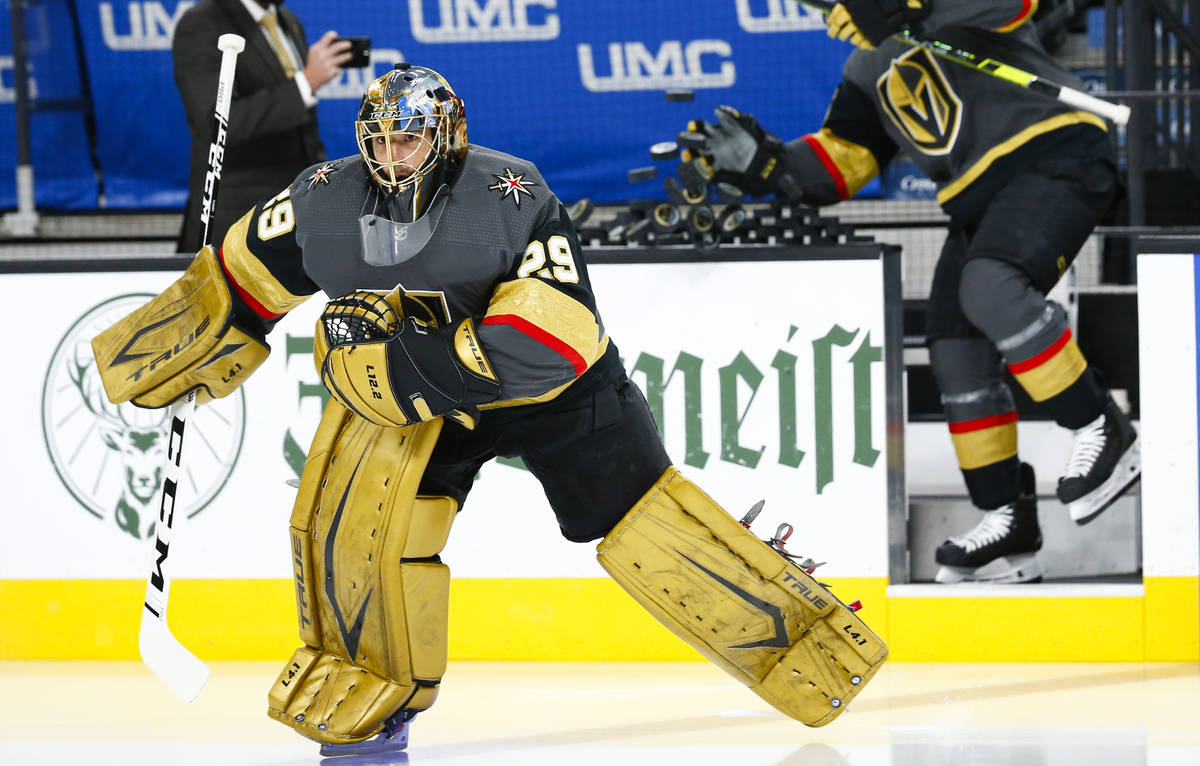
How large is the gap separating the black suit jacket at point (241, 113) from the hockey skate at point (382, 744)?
6.43ft

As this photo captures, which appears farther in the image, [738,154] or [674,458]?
[738,154]

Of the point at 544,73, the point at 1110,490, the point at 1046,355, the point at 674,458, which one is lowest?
the point at 1110,490

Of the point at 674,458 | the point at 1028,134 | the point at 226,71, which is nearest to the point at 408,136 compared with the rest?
the point at 226,71

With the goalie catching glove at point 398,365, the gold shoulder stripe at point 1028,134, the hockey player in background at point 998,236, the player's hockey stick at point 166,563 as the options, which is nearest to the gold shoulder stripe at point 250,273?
the player's hockey stick at point 166,563

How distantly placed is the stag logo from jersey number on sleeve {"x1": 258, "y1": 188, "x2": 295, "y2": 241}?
3.58ft

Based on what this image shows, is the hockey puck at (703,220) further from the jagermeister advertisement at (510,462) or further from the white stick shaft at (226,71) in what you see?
the white stick shaft at (226,71)

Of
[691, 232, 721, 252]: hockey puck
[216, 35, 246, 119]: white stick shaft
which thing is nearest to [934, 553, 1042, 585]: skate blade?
[691, 232, 721, 252]: hockey puck

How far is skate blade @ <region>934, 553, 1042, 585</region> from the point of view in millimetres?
3896

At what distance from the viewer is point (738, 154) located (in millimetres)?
4070

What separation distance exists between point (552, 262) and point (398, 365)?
1.12 ft

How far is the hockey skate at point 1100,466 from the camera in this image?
3742 millimetres

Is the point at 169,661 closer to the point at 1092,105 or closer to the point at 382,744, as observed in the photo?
the point at 382,744

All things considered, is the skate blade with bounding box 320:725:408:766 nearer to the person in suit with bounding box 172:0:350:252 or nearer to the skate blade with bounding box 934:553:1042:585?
the skate blade with bounding box 934:553:1042:585

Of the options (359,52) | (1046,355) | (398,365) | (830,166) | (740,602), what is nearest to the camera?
(398,365)
